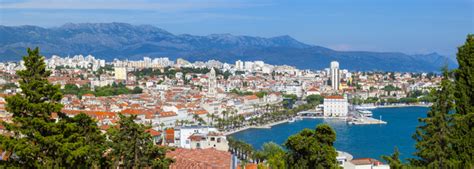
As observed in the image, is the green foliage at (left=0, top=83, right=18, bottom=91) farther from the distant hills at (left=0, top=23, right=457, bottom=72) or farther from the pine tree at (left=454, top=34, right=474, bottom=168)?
the distant hills at (left=0, top=23, right=457, bottom=72)

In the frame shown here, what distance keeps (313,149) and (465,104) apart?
2.84 feet

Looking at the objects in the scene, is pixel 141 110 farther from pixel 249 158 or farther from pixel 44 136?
pixel 44 136

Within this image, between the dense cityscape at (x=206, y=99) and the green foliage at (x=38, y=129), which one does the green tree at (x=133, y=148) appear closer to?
the green foliage at (x=38, y=129)

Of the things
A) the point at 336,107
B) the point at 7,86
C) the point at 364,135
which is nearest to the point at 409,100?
the point at 336,107

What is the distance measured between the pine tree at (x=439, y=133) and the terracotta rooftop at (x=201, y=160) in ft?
4.61

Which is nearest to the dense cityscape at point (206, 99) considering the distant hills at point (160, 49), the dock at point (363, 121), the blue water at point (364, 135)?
the dock at point (363, 121)

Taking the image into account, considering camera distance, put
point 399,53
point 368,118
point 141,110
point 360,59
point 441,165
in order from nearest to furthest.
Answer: point 441,165 → point 141,110 → point 368,118 → point 360,59 → point 399,53

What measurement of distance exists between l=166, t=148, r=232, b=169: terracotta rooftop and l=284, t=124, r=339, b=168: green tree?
696 mm

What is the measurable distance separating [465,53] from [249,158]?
20.9ft

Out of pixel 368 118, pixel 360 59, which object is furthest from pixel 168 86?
pixel 360 59

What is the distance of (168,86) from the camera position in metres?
29.3

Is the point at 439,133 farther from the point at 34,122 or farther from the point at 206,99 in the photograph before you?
the point at 206,99

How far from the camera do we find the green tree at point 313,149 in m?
3.75

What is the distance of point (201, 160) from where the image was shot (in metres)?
4.66
